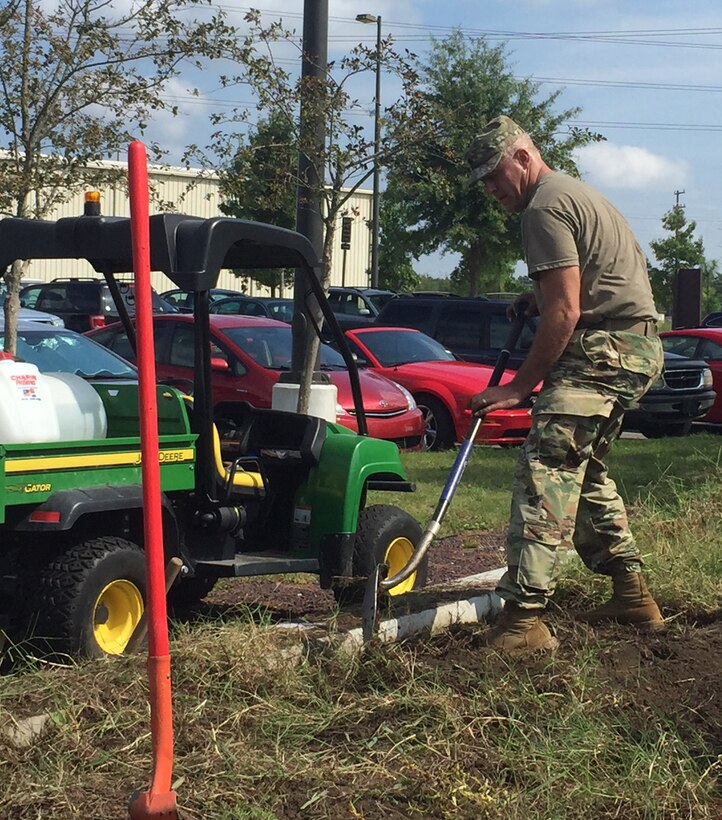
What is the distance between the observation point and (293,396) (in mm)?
10148

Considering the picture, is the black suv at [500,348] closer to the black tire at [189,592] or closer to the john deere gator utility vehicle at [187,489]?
the john deere gator utility vehicle at [187,489]

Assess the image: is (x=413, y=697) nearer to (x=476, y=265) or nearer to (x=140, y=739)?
(x=140, y=739)

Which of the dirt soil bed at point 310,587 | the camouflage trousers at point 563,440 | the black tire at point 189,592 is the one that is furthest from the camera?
the dirt soil bed at point 310,587

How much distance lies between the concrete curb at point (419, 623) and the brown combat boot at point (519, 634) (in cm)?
38

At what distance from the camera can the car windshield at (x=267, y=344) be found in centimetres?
1295

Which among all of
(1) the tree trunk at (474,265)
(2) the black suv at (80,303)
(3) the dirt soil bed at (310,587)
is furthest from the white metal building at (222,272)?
(3) the dirt soil bed at (310,587)

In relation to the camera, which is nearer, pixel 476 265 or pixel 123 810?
pixel 123 810

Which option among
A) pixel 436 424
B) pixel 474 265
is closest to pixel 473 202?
pixel 474 265

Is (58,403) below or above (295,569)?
above

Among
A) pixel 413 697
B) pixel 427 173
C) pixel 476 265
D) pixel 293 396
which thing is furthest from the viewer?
pixel 476 265

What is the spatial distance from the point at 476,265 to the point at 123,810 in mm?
38357

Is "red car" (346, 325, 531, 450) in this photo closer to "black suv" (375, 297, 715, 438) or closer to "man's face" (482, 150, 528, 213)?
"black suv" (375, 297, 715, 438)

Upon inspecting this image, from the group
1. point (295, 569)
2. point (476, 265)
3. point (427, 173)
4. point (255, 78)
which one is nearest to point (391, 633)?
point (295, 569)

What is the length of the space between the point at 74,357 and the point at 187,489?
581 cm
